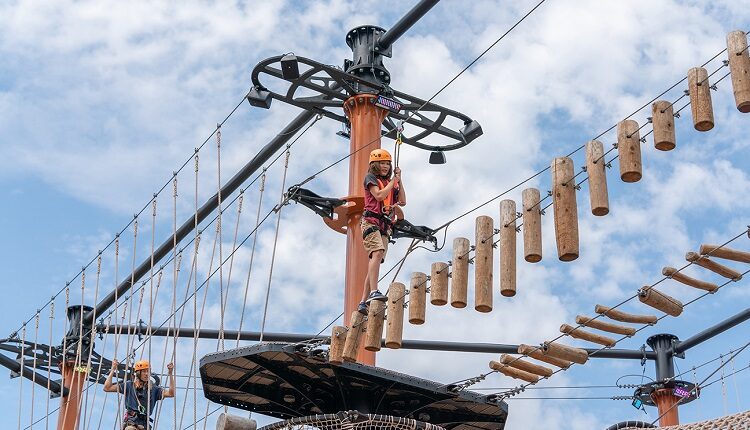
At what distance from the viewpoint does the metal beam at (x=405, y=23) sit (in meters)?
13.8

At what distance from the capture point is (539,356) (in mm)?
10234

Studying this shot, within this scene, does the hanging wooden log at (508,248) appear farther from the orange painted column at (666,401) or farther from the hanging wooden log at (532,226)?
the orange painted column at (666,401)

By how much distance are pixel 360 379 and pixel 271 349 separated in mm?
899

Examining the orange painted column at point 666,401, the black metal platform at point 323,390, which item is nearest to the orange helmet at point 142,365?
the black metal platform at point 323,390

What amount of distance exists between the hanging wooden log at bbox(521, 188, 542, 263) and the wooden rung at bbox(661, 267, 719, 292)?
935 mm

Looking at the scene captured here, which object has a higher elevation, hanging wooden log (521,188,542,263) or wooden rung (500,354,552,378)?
hanging wooden log (521,188,542,263)

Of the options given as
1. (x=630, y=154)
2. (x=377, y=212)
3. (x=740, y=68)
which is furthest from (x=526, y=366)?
(x=740, y=68)

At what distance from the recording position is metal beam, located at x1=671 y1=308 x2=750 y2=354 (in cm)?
1881

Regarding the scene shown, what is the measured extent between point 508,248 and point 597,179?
0.98 m

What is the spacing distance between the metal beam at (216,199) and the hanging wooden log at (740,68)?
23.7 feet

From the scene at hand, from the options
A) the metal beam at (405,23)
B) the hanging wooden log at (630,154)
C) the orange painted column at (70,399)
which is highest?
the metal beam at (405,23)

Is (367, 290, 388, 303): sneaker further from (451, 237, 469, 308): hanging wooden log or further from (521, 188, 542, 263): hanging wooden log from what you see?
(521, 188, 542, 263): hanging wooden log

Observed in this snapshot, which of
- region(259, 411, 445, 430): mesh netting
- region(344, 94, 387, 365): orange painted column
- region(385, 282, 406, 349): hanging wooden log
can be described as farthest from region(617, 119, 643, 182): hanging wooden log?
region(344, 94, 387, 365): orange painted column

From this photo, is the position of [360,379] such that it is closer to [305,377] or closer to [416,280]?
[305,377]
